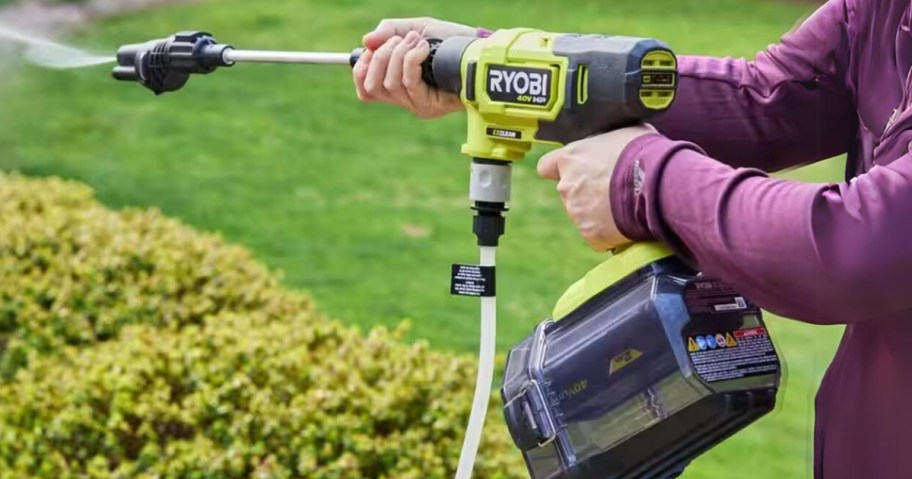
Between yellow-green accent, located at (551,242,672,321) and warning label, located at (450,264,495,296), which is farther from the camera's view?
warning label, located at (450,264,495,296)

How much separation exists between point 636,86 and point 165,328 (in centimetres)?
278

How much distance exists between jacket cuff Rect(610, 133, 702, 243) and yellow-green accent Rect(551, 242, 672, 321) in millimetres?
32

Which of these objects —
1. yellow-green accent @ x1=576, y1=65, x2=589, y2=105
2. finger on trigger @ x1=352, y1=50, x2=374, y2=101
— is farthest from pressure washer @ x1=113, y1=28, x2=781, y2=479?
finger on trigger @ x1=352, y1=50, x2=374, y2=101

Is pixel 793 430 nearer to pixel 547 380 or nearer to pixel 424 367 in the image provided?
pixel 424 367

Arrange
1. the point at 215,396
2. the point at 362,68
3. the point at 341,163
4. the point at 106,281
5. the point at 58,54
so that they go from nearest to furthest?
the point at 362,68 → the point at 215,396 → the point at 58,54 → the point at 106,281 → the point at 341,163

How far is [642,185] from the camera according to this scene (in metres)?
1.51

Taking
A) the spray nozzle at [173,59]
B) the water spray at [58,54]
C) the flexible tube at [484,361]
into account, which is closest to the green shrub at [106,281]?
the water spray at [58,54]

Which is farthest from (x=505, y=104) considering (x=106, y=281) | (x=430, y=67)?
(x=106, y=281)

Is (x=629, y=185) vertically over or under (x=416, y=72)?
under

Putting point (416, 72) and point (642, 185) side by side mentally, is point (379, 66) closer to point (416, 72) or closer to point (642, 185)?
point (416, 72)

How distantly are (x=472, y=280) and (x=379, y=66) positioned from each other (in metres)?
0.35

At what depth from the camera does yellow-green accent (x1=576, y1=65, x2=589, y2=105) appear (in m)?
1.63

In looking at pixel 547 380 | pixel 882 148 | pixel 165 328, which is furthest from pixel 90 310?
pixel 882 148

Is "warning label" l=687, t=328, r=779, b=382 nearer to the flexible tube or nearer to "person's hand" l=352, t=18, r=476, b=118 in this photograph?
the flexible tube
